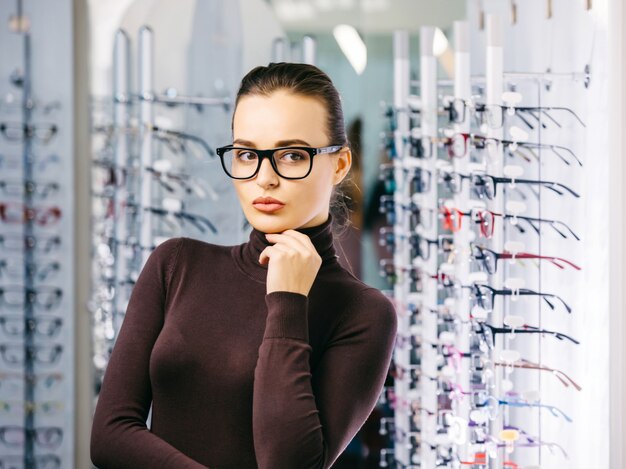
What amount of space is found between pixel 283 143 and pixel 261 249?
0.57 ft

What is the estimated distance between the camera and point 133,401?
4.08 feet

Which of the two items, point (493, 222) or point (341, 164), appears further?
point (493, 222)

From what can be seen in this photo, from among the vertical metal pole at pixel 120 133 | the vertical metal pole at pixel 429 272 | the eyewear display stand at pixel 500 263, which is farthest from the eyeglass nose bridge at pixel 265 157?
the vertical metal pole at pixel 120 133

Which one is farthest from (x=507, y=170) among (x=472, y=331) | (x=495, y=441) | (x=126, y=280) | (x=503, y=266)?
(x=126, y=280)

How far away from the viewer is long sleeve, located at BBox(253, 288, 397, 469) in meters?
1.15

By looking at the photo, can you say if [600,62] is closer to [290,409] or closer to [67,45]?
[290,409]

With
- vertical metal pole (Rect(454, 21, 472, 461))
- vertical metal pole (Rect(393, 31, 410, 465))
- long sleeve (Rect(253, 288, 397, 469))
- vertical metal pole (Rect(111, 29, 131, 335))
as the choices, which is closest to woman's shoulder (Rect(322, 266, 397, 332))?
long sleeve (Rect(253, 288, 397, 469))

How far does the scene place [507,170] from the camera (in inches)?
110

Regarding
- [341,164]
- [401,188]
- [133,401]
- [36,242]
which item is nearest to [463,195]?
[401,188]

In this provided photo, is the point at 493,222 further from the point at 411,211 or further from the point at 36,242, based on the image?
the point at 36,242

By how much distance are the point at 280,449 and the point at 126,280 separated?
2.60 m

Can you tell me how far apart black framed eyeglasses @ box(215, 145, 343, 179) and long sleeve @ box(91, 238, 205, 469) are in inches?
8.3

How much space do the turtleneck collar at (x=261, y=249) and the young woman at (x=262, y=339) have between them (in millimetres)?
20

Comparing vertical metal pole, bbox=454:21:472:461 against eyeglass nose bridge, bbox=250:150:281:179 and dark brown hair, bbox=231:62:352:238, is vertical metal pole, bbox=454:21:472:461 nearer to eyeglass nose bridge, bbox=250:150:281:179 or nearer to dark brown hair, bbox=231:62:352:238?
dark brown hair, bbox=231:62:352:238
